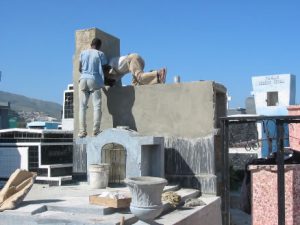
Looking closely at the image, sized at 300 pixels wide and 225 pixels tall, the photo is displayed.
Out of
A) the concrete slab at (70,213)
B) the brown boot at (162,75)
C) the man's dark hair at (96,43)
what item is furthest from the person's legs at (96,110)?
the concrete slab at (70,213)

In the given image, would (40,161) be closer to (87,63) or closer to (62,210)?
(87,63)

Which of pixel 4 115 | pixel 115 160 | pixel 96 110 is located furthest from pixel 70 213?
pixel 4 115

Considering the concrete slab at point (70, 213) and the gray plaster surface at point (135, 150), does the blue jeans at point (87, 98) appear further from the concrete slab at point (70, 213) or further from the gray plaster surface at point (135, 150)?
the concrete slab at point (70, 213)

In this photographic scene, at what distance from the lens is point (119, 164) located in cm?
882

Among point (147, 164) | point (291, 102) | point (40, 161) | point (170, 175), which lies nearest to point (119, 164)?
point (147, 164)

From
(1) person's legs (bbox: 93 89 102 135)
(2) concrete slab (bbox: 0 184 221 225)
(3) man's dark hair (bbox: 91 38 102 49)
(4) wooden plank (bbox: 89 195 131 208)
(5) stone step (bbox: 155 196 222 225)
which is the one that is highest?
(3) man's dark hair (bbox: 91 38 102 49)

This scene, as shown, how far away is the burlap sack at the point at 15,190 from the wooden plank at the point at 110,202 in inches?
46.7

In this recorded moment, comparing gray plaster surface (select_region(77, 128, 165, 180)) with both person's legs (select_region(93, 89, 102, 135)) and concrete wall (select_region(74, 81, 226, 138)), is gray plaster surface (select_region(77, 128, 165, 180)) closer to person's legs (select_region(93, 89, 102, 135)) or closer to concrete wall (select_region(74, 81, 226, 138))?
person's legs (select_region(93, 89, 102, 135))

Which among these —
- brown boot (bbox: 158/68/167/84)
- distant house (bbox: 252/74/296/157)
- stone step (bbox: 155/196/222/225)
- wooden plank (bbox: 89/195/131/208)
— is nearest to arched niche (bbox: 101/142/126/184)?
stone step (bbox: 155/196/222/225)

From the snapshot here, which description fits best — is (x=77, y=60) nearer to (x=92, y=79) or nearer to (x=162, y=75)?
(x=92, y=79)

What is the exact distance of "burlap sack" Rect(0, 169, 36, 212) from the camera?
21.6 ft

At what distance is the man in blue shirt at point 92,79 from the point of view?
9406 millimetres

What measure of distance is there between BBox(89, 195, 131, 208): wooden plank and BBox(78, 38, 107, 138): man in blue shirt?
3.11 m

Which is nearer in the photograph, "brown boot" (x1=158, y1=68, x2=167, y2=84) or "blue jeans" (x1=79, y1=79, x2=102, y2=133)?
"blue jeans" (x1=79, y1=79, x2=102, y2=133)
